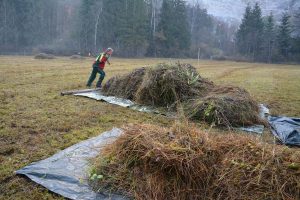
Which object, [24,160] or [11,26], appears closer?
[24,160]

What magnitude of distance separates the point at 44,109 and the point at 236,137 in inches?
197

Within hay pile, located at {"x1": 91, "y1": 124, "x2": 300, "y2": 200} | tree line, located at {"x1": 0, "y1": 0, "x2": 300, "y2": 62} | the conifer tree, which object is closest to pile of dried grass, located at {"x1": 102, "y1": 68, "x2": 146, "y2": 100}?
hay pile, located at {"x1": 91, "y1": 124, "x2": 300, "y2": 200}

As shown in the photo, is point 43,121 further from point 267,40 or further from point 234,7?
point 234,7

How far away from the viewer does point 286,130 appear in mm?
6422

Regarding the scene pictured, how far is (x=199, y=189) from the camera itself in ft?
11.2

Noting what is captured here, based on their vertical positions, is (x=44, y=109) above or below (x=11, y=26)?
below

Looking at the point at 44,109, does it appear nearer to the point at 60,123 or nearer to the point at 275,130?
the point at 60,123

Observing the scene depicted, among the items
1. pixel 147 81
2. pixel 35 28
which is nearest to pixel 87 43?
pixel 35 28

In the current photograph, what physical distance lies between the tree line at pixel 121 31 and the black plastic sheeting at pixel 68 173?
35183 millimetres

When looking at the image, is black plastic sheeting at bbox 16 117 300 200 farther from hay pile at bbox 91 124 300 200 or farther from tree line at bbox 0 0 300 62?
tree line at bbox 0 0 300 62

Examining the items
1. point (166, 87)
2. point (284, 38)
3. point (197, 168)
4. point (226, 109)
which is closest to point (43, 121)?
point (166, 87)

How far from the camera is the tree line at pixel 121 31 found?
136 feet

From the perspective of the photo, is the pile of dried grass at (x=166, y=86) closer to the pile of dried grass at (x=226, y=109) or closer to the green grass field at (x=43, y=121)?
the pile of dried grass at (x=226, y=109)

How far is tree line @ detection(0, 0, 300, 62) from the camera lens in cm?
4147
